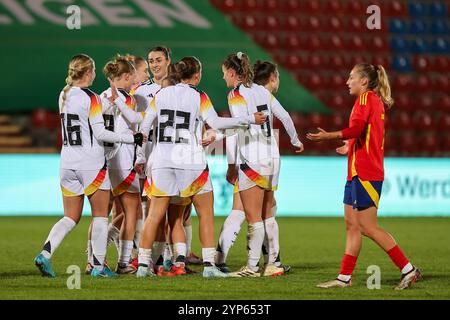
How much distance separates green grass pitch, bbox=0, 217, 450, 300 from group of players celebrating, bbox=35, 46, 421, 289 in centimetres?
29

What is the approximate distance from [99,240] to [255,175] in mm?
1498

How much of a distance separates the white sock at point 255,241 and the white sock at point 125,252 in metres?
1.11

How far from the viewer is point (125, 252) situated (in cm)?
879

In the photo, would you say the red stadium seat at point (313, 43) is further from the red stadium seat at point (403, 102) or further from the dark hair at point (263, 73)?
the dark hair at point (263, 73)

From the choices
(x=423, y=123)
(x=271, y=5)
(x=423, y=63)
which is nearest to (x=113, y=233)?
(x=423, y=123)

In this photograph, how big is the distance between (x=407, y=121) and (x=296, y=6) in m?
4.03

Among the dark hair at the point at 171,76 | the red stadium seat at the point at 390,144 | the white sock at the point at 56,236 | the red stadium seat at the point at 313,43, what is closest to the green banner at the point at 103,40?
the red stadium seat at the point at 390,144

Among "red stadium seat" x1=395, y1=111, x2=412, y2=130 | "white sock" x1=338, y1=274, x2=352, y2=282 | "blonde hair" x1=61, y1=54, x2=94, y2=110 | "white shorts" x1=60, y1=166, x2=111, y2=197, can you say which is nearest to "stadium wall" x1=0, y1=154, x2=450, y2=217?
"red stadium seat" x1=395, y1=111, x2=412, y2=130

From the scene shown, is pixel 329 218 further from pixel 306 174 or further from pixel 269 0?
pixel 269 0

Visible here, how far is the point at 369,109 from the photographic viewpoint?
747cm

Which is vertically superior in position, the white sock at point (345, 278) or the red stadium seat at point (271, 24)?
the red stadium seat at point (271, 24)

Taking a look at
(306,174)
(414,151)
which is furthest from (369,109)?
(414,151)

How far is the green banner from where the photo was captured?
62.5 feet

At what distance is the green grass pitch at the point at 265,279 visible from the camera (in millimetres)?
7199
